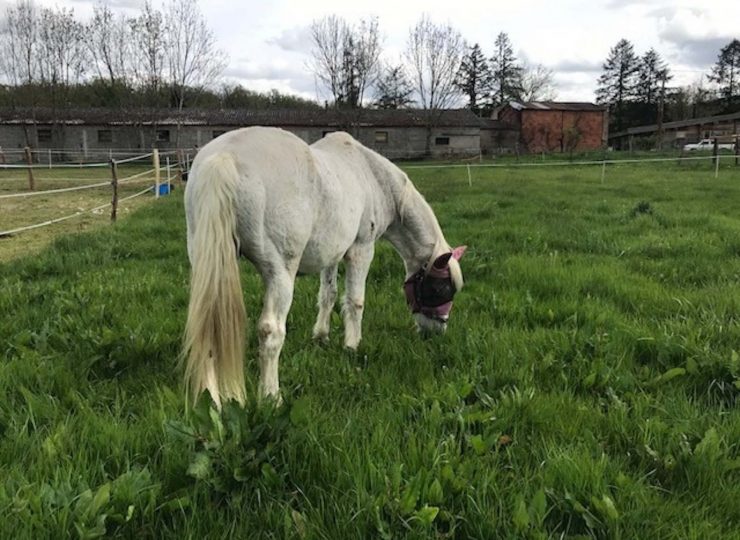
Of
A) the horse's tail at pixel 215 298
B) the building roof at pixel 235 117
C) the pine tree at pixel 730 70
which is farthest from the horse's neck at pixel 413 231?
the pine tree at pixel 730 70

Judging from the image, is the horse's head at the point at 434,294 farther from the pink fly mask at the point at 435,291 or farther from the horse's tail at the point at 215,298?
the horse's tail at the point at 215,298

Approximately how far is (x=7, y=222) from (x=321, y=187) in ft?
34.9

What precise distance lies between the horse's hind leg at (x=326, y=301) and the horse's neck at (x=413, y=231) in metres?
0.60

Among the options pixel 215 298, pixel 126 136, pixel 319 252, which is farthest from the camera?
pixel 126 136

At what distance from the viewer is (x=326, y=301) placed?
3980 mm

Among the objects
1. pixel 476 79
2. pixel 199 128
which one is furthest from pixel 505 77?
pixel 199 128

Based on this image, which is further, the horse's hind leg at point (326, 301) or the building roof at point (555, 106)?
the building roof at point (555, 106)

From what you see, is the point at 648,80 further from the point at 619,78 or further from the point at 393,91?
the point at 393,91

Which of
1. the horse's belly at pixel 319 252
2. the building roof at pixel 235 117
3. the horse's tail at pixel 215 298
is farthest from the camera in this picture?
the building roof at pixel 235 117

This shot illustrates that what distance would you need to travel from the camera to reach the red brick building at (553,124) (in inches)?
1988

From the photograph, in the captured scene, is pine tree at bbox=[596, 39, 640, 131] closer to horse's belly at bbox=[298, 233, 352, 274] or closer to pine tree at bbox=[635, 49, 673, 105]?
pine tree at bbox=[635, 49, 673, 105]

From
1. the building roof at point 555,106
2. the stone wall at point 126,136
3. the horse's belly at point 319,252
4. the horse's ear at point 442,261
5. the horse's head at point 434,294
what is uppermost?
the building roof at point 555,106

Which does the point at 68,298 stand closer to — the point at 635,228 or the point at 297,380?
the point at 297,380

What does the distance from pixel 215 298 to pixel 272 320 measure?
41 cm
